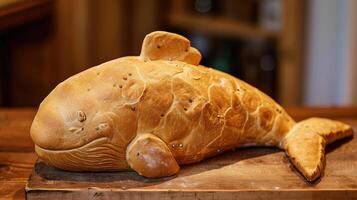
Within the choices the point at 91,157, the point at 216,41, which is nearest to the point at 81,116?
the point at 91,157

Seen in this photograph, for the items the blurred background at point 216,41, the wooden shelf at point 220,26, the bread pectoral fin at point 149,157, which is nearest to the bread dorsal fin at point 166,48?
the bread pectoral fin at point 149,157

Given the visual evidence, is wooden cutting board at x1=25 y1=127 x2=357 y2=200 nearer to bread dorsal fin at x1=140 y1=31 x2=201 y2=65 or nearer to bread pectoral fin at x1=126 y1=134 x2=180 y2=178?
bread pectoral fin at x1=126 y1=134 x2=180 y2=178

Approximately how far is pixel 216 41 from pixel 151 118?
162 centimetres

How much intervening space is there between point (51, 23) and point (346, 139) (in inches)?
50.3

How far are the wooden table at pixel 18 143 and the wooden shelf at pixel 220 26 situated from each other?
0.86 meters

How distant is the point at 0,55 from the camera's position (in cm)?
173

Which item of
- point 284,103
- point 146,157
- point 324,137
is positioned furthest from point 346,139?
point 284,103

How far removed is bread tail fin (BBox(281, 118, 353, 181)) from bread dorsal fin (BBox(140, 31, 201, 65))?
21cm

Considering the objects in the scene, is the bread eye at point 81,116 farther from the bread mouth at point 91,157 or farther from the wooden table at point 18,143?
the wooden table at point 18,143

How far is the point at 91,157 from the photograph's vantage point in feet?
2.57

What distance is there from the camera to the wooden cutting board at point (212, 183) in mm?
746

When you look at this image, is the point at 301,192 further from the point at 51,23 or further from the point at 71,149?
the point at 51,23

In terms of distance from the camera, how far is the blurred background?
184 cm

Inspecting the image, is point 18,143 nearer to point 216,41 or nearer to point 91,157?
point 91,157
